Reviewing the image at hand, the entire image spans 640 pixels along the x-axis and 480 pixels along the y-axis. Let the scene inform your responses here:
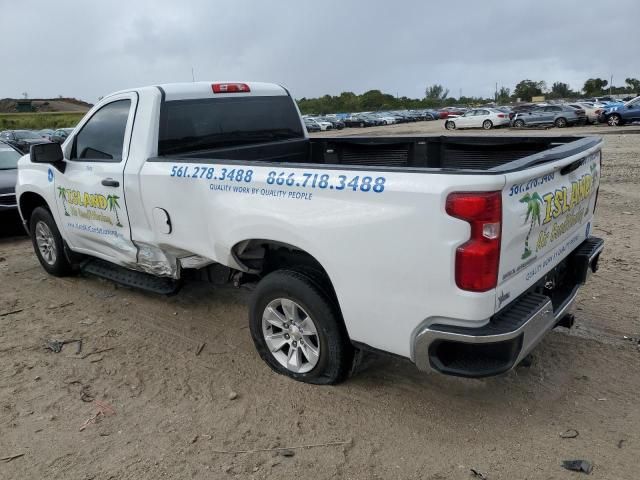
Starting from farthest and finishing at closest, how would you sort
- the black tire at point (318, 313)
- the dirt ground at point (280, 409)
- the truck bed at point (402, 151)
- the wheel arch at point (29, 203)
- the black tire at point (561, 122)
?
the black tire at point (561, 122) < the wheel arch at point (29, 203) < the truck bed at point (402, 151) < the black tire at point (318, 313) < the dirt ground at point (280, 409)

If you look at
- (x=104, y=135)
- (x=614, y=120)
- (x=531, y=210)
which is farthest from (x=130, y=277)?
(x=614, y=120)

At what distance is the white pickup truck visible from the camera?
268 centimetres

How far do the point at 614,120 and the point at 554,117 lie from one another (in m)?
3.04

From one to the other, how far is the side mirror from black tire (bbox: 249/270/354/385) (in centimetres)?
256

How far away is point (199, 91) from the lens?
4.67 m

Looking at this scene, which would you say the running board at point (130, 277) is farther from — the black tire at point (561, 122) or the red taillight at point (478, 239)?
the black tire at point (561, 122)

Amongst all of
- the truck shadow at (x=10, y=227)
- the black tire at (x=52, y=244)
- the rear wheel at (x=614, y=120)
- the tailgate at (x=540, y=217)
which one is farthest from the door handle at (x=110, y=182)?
the rear wheel at (x=614, y=120)

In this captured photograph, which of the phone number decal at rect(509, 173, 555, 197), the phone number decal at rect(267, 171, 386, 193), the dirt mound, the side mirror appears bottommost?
the phone number decal at rect(509, 173, 555, 197)

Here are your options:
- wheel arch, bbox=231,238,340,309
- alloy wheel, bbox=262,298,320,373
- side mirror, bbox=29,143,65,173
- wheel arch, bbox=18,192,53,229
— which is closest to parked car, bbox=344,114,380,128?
wheel arch, bbox=18,192,53,229

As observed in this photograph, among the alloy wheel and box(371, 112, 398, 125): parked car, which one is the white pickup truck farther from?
box(371, 112, 398, 125): parked car

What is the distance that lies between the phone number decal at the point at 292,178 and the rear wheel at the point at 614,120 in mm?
30481

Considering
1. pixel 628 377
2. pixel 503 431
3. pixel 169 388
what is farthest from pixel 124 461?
pixel 628 377

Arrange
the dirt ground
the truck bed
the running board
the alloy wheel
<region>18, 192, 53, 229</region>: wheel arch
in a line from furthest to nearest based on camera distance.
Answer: <region>18, 192, 53, 229</region>: wheel arch < the running board < the truck bed < the alloy wheel < the dirt ground

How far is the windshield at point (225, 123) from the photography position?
4.45 meters
